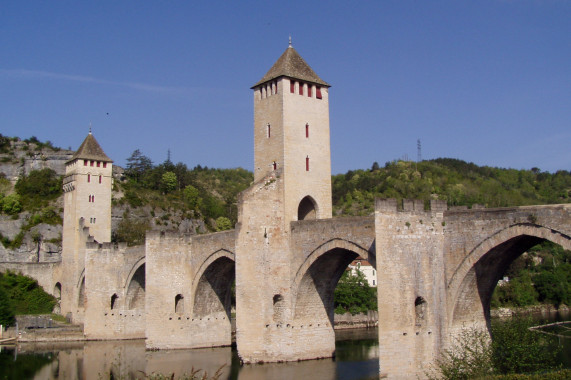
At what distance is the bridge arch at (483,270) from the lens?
2077 cm

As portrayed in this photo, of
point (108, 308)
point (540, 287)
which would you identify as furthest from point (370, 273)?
point (108, 308)

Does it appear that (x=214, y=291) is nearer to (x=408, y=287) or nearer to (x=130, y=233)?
(x=408, y=287)

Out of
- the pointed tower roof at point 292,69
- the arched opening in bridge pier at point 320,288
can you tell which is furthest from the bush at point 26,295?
the pointed tower roof at point 292,69

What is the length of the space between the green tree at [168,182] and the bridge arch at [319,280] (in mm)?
54339

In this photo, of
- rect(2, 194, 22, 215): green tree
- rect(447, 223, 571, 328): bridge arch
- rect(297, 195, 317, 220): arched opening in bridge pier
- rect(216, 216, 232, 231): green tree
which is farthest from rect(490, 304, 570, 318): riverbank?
rect(2, 194, 22, 215): green tree

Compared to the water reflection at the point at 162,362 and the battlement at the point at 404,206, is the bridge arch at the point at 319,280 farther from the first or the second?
the battlement at the point at 404,206

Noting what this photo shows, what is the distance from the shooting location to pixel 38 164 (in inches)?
2837

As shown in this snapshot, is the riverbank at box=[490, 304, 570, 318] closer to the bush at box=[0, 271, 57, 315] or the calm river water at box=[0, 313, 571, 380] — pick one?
the calm river water at box=[0, 313, 571, 380]

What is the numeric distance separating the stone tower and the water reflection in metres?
1.20

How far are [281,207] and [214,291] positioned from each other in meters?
9.29

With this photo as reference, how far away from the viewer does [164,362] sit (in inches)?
1179

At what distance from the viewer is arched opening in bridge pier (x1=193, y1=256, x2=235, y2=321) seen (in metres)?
34.6

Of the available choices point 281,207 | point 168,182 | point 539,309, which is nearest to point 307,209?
point 281,207

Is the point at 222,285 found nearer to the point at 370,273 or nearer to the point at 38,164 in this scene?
the point at 370,273
